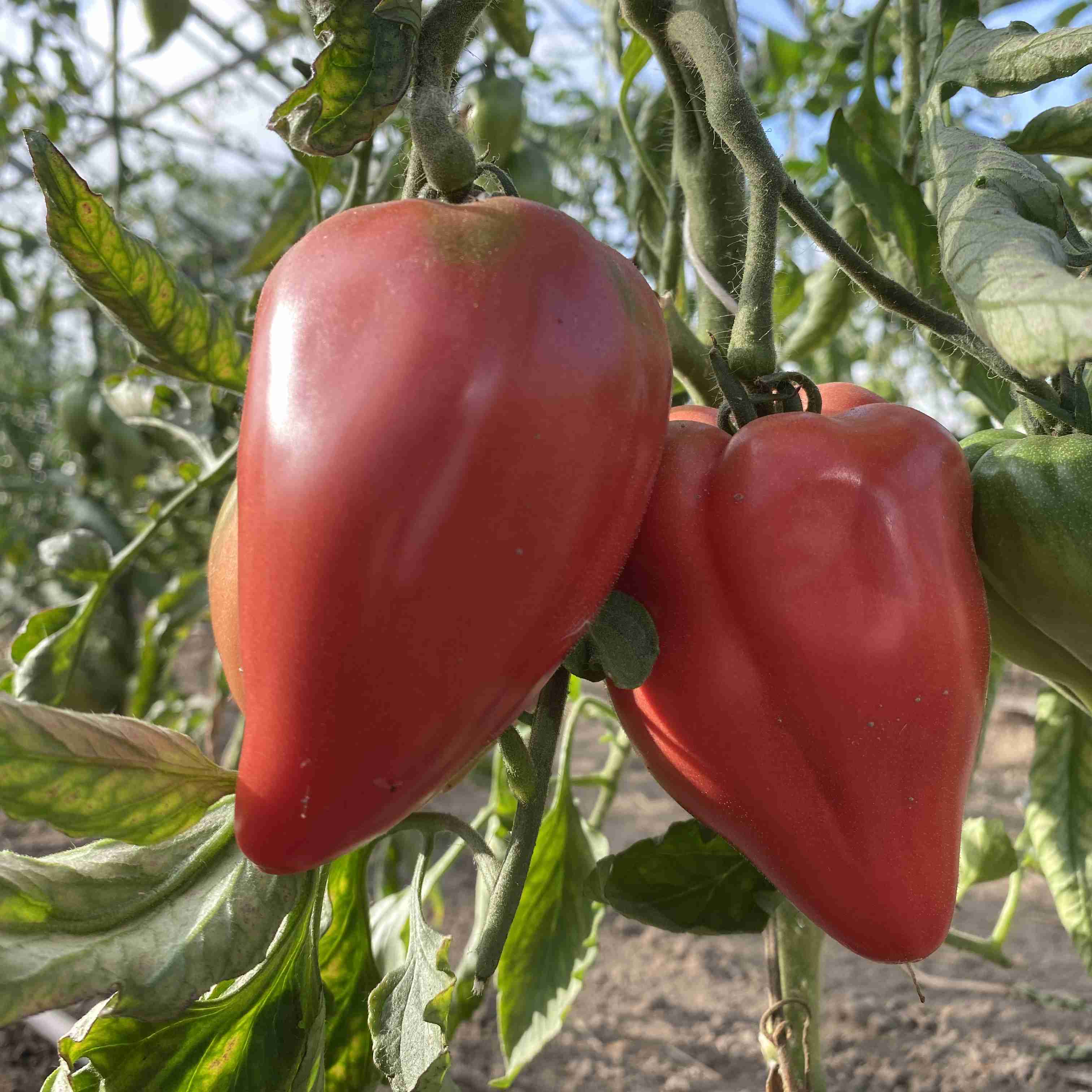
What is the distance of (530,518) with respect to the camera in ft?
0.77

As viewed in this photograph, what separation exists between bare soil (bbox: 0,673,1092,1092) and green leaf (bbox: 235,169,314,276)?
23.8 inches

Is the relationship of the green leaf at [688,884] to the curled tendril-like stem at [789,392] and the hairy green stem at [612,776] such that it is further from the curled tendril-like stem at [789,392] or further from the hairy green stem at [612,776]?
the hairy green stem at [612,776]

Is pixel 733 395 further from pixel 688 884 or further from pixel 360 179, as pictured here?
pixel 360 179

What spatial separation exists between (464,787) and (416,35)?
6.56 ft

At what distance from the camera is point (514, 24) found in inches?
21.8

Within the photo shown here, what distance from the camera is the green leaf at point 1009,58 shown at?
0.31m

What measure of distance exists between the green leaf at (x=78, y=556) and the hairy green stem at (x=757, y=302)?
0.45 m

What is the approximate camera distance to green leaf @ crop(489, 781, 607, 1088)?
0.52 metres

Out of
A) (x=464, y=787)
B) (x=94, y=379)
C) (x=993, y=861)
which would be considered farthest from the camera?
(x=464, y=787)

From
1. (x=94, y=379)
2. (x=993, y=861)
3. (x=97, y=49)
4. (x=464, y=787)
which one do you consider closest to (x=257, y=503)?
(x=993, y=861)

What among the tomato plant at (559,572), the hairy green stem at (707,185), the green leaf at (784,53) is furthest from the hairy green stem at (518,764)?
the green leaf at (784,53)

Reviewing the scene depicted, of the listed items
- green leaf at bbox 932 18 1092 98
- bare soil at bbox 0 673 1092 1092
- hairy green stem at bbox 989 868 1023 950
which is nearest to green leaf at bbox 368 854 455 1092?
green leaf at bbox 932 18 1092 98

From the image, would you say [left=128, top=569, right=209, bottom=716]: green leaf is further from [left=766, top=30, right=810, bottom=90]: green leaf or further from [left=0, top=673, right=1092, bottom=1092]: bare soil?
[left=766, top=30, right=810, bottom=90]: green leaf

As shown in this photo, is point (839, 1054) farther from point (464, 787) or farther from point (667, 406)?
point (464, 787)
